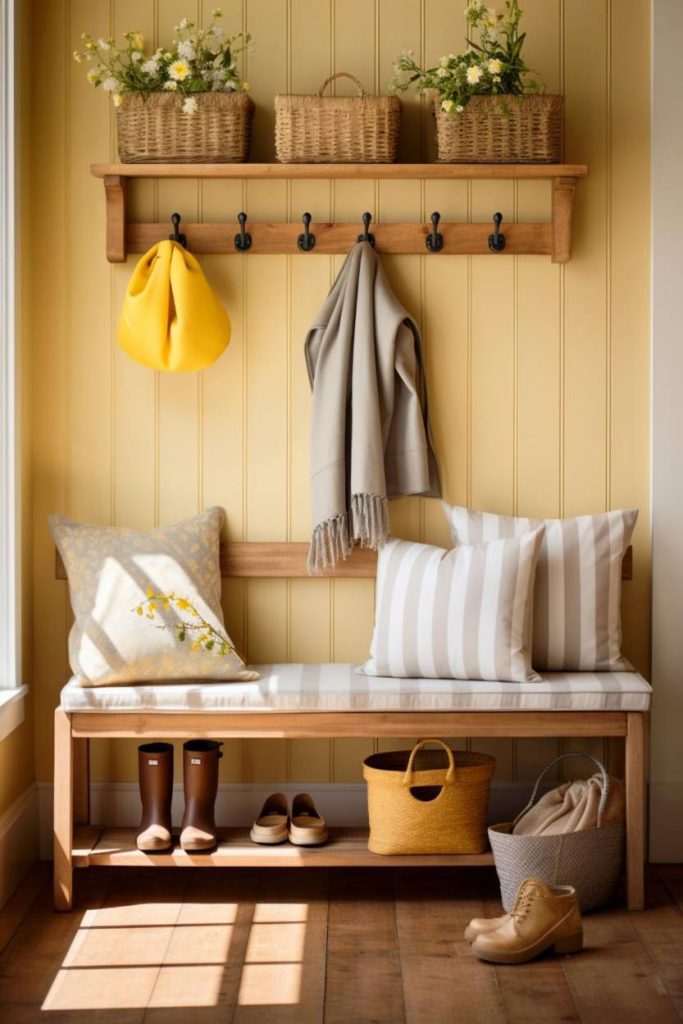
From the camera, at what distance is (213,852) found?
2.92 meters

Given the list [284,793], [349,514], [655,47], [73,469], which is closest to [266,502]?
[349,514]

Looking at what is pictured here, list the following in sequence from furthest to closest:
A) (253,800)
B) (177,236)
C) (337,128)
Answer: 1. (253,800)
2. (177,236)
3. (337,128)

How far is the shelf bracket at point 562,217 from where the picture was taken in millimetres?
3158

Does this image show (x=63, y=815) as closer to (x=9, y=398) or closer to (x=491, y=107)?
(x=9, y=398)

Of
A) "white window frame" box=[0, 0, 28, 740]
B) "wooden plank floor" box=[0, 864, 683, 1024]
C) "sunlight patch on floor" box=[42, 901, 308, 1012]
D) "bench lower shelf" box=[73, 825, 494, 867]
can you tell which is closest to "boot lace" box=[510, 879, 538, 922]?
"wooden plank floor" box=[0, 864, 683, 1024]

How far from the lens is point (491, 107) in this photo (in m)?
3.08

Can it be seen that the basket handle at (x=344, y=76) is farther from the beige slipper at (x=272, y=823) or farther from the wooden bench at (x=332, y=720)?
the beige slipper at (x=272, y=823)

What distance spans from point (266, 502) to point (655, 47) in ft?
5.38

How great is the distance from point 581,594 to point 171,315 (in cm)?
130

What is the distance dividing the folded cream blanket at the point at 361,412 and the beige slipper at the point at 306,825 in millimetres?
630

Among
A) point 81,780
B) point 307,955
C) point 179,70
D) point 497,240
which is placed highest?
point 179,70

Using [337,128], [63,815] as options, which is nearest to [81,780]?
[63,815]

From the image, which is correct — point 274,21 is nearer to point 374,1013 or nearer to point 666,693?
point 666,693

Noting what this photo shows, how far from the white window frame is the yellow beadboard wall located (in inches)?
7.4
